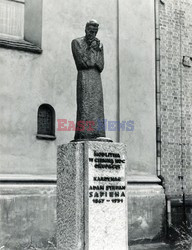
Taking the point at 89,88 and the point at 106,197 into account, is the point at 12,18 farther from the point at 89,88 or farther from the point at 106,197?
the point at 106,197

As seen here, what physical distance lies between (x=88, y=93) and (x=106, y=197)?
1.66 meters

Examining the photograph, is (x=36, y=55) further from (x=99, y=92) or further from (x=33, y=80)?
(x=99, y=92)

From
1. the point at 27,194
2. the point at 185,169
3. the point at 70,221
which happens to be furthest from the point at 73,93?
the point at 70,221

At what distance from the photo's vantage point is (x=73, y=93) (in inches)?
458

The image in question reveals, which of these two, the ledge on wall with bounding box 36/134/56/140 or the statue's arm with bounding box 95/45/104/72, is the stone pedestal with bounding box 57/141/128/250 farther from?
the ledge on wall with bounding box 36/134/56/140

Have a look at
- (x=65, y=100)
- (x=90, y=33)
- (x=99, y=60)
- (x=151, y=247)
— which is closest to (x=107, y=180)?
(x=99, y=60)

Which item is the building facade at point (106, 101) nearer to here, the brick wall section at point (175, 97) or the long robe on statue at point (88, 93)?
the brick wall section at point (175, 97)

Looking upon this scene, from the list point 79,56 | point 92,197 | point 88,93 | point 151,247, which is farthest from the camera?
point 151,247

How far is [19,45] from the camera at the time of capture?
11.1 metres

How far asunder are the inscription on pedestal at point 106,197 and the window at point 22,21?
4.83 meters

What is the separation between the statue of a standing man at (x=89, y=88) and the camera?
7430 millimetres

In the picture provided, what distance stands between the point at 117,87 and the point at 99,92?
15.6ft

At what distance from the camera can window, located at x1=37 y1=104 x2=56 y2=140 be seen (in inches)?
444

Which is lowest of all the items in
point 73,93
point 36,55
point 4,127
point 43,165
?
point 43,165
